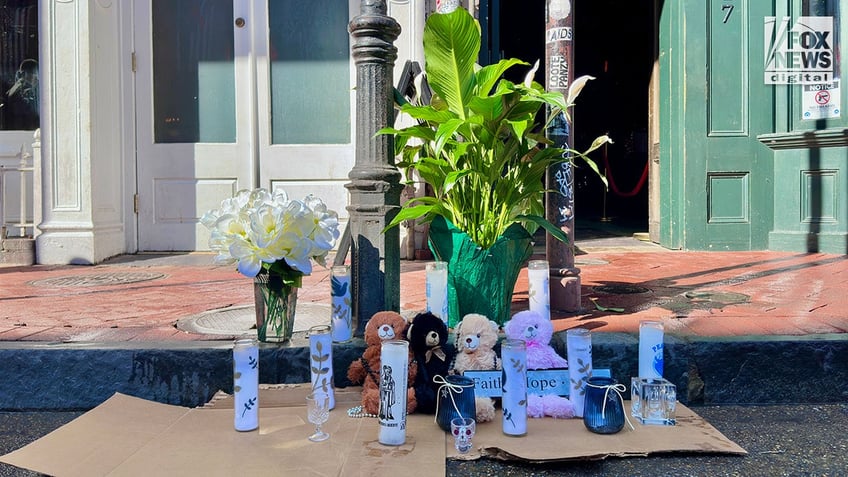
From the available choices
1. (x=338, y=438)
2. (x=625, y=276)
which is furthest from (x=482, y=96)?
(x=625, y=276)

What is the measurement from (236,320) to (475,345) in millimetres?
1262

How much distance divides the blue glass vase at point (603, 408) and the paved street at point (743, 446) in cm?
13

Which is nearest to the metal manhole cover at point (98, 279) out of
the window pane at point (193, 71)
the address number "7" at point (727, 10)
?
the window pane at point (193, 71)

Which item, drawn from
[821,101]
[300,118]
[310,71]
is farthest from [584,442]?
[821,101]

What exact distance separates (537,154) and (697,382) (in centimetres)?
101

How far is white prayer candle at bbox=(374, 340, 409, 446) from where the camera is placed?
1.84 meters

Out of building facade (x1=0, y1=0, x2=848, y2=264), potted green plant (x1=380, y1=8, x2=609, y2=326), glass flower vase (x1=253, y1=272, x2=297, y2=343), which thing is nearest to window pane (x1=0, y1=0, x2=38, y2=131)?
building facade (x1=0, y1=0, x2=848, y2=264)

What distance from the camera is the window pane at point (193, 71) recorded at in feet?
17.9

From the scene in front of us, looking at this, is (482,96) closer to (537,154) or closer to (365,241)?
(537,154)

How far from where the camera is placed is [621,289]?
367 centimetres

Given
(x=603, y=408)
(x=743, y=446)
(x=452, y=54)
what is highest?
(x=452, y=54)

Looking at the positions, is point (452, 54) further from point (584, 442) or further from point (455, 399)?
point (584, 442)

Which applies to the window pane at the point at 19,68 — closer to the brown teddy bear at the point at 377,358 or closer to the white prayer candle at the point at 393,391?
the brown teddy bear at the point at 377,358

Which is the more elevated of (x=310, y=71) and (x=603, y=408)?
(x=310, y=71)
